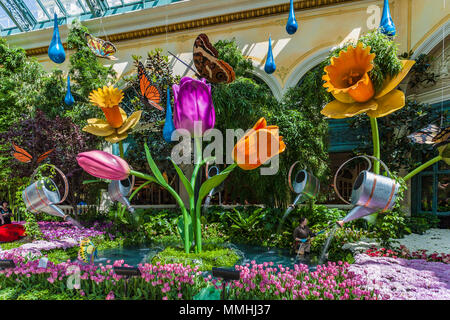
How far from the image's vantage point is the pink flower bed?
8.63 ft

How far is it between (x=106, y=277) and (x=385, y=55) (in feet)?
15.0

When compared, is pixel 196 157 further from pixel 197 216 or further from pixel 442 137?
pixel 442 137

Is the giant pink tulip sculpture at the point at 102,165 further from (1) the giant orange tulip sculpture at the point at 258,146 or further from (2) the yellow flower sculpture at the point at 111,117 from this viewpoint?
(2) the yellow flower sculpture at the point at 111,117

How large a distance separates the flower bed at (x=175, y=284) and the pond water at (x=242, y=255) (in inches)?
→ 46.5

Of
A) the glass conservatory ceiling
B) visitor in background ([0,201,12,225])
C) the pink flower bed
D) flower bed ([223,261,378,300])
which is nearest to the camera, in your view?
flower bed ([223,261,378,300])

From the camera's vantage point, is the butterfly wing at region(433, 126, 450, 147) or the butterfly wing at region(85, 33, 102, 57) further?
the butterfly wing at region(85, 33, 102, 57)

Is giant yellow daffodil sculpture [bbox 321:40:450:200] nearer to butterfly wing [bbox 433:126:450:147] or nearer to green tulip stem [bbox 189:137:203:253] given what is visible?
butterfly wing [bbox 433:126:450:147]

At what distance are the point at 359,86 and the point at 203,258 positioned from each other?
2912 millimetres

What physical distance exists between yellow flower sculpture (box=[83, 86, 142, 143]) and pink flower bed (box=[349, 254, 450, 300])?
4.20 metres

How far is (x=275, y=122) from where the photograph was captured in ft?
19.8

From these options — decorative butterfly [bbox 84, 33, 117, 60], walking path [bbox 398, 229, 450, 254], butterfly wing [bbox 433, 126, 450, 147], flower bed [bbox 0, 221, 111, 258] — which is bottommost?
flower bed [bbox 0, 221, 111, 258]

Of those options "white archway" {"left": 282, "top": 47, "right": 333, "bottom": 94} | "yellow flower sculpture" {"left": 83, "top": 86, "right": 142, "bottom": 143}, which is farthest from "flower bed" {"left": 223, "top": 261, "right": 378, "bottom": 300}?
"white archway" {"left": 282, "top": 47, "right": 333, "bottom": 94}
